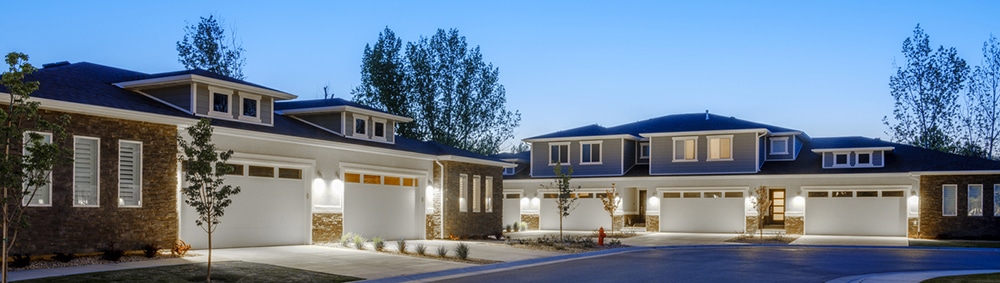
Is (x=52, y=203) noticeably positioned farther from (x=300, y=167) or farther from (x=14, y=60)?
(x=300, y=167)

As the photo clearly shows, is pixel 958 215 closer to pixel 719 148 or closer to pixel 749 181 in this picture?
pixel 749 181

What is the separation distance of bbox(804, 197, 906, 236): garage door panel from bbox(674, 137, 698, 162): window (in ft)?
19.7

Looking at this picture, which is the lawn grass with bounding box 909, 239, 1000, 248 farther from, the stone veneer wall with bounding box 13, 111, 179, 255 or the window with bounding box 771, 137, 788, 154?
the stone veneer wall with bounding box 13, 111, 179, 255

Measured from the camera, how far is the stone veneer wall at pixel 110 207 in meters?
17.4

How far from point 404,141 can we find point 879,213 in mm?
21495

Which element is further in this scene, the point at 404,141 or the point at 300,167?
the point at 404,141

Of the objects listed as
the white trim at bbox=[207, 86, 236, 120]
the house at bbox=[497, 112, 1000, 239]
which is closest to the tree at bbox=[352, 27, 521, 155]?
the house at bbox=[497, 112, 1000, 239]

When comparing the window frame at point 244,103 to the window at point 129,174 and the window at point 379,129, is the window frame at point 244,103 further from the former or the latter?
the window at point 379,129

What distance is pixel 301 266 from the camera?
1878 cm

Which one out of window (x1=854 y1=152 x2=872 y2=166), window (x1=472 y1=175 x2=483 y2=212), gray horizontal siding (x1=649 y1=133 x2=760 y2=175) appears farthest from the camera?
gray horizontal siding (x1=649 y1=133 x2=760 y2=175)

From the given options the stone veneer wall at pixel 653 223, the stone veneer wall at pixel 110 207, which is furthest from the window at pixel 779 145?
the stone veneer wall at pixel 110 207

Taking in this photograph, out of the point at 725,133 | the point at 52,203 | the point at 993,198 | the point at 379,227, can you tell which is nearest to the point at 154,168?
the point at 52,203

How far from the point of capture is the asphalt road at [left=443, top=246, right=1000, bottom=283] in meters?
18.0

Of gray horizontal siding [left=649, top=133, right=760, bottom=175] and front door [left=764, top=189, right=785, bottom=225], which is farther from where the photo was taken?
front door [left=764, top=189, right=785, bottom=225]
